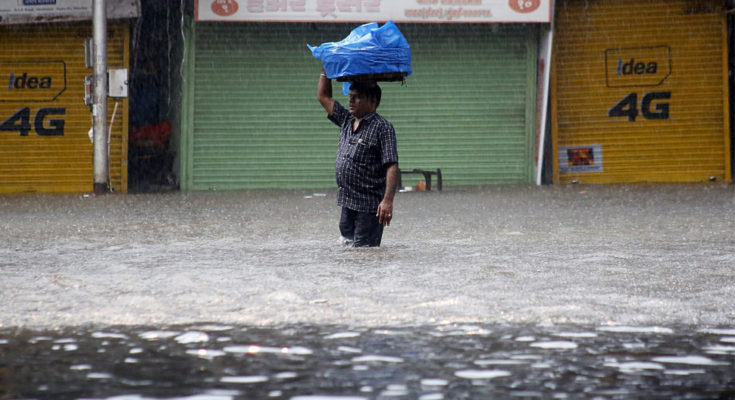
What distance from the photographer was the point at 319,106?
1847 centimetres

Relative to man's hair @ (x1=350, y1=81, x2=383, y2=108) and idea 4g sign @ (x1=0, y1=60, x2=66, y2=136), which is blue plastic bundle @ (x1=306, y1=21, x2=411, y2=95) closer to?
man's hair @ (x1=350, y1=81, x2=383, y2=108)

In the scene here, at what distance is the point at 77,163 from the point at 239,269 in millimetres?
→ 11944

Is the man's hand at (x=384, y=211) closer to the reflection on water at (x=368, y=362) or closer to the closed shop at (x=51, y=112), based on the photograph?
the reflection on water at (x=368, y=362)

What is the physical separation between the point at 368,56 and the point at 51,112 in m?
11.5

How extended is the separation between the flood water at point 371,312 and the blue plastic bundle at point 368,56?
1233 mm

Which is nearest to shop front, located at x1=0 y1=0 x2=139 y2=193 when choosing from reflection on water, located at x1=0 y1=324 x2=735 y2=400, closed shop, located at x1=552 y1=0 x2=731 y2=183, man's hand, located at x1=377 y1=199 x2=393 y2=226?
closed shop, located at x1=552 y1=0 x2=731 y2=183

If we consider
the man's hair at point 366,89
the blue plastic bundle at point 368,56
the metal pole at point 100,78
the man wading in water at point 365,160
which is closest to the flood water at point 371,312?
the man wading in water at point 365,160

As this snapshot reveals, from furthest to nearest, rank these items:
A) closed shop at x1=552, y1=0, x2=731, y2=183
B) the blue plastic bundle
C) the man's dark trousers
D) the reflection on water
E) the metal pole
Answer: closed shop at x1=552, y1=0, x2=731, y2=183
the metal pole
the man's dark trousers
the blue plastic bundle
the reflection on water

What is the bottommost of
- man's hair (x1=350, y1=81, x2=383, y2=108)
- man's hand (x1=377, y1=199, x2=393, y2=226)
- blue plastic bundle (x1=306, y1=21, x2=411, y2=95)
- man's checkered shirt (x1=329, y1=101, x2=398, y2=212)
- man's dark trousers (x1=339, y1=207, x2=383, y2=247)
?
man's dark trousers (x1=339, y1=207, x2=383, y2=247)

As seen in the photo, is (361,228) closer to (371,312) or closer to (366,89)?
(366,89)

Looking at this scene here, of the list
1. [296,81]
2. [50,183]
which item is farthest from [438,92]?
[50,183]

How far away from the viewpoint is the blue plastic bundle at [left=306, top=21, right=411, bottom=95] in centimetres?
753

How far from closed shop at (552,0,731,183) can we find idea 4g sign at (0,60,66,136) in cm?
809

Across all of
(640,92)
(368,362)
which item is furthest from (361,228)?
(640,92)
